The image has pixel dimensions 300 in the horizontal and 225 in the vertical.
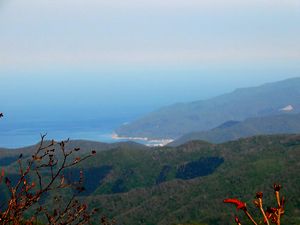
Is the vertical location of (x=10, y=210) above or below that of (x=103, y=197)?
above

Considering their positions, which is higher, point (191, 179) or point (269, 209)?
point (269, 209)

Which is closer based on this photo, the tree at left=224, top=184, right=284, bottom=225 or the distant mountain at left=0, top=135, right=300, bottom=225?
the tree at left=224, top=184, right=284, bottom=225

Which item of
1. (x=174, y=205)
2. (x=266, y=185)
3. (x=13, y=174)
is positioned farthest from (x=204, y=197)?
(x=13, y=174)

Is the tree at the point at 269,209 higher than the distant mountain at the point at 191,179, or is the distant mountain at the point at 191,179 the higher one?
the tree at the point at 269,209

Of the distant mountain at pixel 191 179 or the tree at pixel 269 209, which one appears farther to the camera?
the distant mountain at pixel 191 179

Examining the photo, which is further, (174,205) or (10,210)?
(174,205)

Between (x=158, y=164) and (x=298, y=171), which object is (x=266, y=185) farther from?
(x=158, y=164)

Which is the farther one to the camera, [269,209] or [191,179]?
[191,179]

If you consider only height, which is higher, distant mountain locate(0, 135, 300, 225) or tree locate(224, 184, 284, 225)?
tree locate(224, 184, 284, 225)
